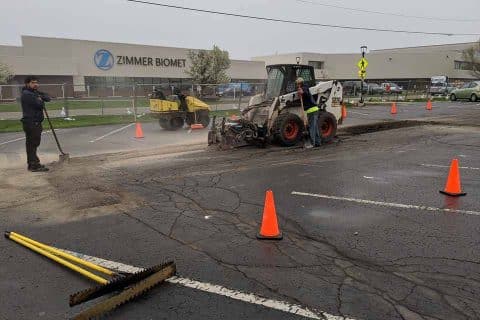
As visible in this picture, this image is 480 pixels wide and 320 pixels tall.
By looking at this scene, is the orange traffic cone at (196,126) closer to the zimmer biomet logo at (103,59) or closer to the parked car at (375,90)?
the zimmer biomet logo at (103,59)

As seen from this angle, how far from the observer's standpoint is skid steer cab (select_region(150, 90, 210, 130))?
59.1ft

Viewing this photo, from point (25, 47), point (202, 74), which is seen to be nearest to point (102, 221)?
point (202, 74)

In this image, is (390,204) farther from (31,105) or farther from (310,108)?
(31,105)

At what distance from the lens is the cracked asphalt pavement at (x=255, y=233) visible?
13.0 feet

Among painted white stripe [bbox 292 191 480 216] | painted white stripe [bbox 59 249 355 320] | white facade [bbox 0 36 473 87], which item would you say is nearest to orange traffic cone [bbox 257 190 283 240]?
painted white stripe [bbox 59 249 355 320]

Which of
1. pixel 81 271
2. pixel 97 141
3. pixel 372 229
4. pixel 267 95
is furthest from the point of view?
pixel 97 141

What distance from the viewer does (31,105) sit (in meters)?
9.80

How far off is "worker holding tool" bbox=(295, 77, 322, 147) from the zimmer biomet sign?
42878 mm

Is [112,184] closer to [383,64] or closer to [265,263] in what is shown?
[265,263]

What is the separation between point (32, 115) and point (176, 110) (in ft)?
28.0

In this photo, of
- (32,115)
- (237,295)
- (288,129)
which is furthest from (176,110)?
(237,295)

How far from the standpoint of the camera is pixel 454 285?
421 cm

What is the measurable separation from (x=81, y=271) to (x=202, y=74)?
1619 inches

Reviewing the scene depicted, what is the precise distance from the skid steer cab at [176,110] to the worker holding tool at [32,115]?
26.4 ft
